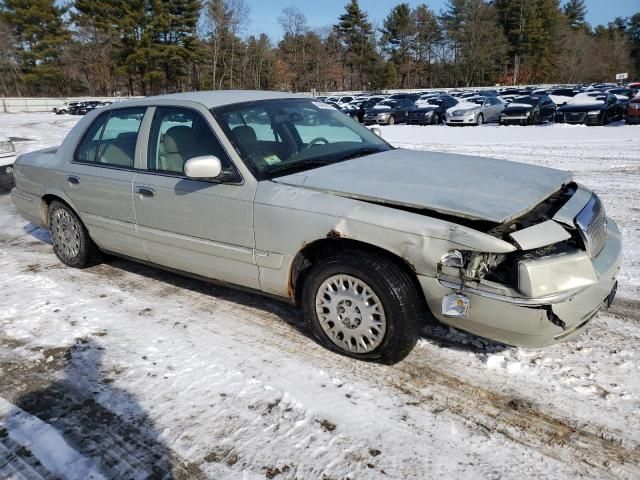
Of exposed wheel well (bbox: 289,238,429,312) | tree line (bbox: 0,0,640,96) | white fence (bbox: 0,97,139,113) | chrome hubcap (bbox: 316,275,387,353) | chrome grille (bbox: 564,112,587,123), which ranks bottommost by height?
chrome hubcap (bbox: 316,275,387,353)

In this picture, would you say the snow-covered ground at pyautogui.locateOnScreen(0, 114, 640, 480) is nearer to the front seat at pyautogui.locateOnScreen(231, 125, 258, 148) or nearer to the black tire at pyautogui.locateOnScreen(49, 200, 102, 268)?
the black tire at pyautogui.locateOnScreen(49, 200, 102, 268)

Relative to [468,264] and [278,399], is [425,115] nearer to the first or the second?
[468,264]

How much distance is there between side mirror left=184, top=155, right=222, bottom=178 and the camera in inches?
131

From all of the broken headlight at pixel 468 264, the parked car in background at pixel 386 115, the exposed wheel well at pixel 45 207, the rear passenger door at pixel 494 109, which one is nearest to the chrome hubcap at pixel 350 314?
the broken headlight at pixel 468 264

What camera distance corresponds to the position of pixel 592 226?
9.95ft

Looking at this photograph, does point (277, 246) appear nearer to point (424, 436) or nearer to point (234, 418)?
point (234, 418)

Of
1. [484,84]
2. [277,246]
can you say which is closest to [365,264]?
[277,246]

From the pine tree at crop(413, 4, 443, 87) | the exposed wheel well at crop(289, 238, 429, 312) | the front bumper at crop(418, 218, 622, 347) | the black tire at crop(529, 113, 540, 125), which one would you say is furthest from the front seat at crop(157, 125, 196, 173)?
the pine tree at crop(413, 4, 443, 87)

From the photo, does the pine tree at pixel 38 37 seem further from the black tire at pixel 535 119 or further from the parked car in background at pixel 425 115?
the black tire at pixel 535 119

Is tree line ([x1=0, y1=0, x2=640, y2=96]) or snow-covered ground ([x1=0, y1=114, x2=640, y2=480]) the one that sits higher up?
tree line ([x1=0, y1=0, x2=640, y2=96])

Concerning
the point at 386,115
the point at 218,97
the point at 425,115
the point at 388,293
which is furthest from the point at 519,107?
the point at 388,293

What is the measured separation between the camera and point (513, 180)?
10.9 feet

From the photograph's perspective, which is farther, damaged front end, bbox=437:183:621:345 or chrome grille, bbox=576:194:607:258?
chrome grille, bbox=576:194:607:258

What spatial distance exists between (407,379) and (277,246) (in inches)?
46.1
